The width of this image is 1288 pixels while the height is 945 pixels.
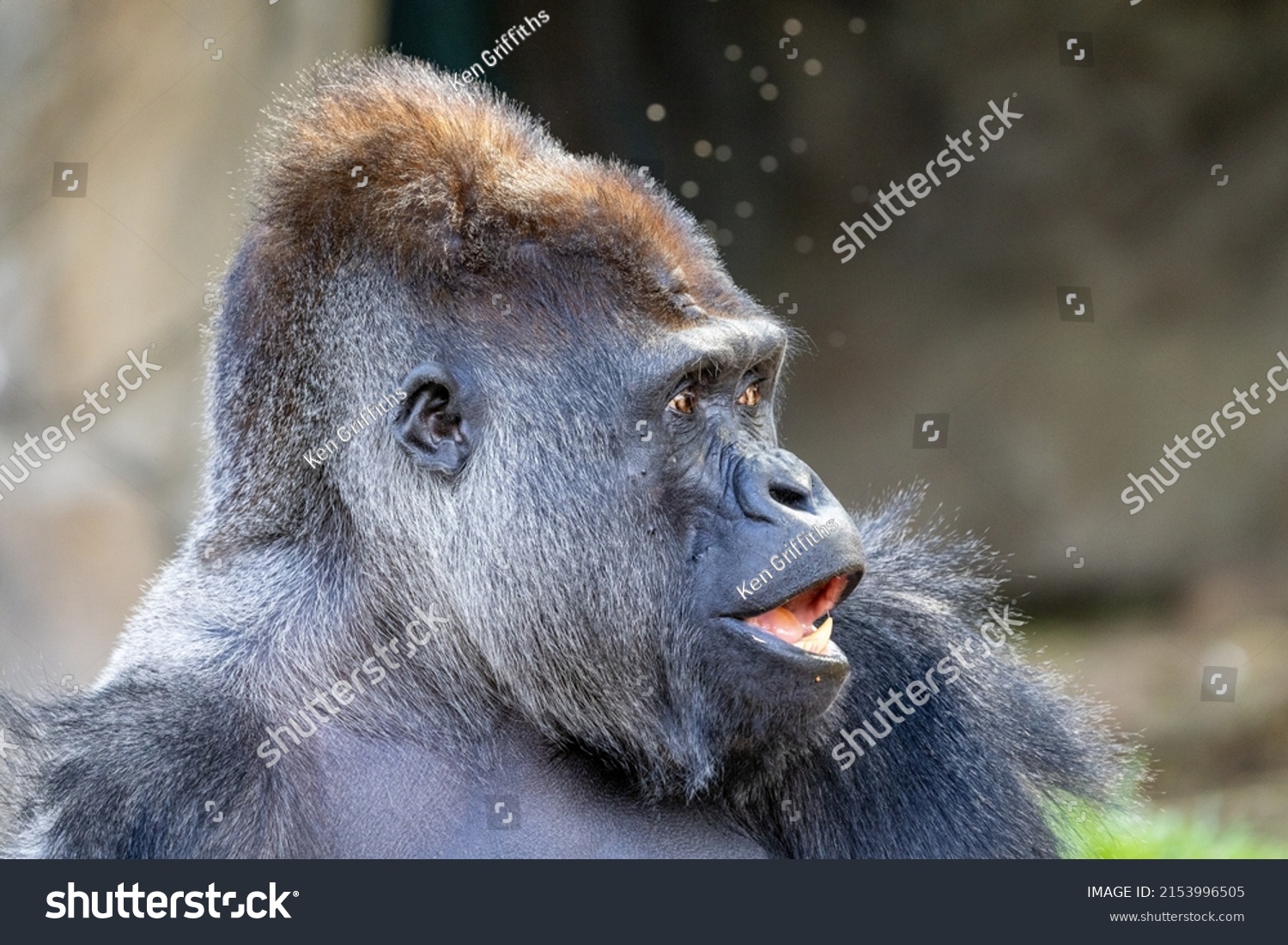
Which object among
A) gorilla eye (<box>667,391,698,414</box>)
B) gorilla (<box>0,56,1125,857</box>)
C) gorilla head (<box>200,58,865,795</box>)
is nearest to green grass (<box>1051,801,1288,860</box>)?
gorilla (<box>0,56,1125,857</box>)

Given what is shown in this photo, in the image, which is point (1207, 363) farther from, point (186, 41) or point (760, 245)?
point (186, 41)

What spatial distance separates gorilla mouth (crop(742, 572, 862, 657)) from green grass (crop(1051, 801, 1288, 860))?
4.05 feet

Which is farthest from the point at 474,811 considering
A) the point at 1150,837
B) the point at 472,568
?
the point at 1150,837

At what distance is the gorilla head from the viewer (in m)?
3.41

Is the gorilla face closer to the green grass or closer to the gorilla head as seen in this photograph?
the gorilla head

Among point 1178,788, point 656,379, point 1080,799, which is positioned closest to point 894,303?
point 1178,788

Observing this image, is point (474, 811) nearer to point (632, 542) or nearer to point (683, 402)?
point (632, 542)

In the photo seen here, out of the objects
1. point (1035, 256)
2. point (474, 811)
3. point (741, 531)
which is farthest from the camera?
point (1035, 256)

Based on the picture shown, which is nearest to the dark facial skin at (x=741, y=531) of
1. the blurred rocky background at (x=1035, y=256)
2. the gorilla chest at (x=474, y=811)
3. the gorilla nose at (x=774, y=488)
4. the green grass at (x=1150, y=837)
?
the gorilla nose at (x=774, y=488)

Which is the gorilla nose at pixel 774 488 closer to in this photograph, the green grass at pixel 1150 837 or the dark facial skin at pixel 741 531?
the dark facial skin at pixel 741 531

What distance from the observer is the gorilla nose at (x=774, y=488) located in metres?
3.38

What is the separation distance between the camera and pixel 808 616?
11.3ft

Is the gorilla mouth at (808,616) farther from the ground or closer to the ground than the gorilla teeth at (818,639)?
farther from the ground

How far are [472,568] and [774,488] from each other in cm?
77
